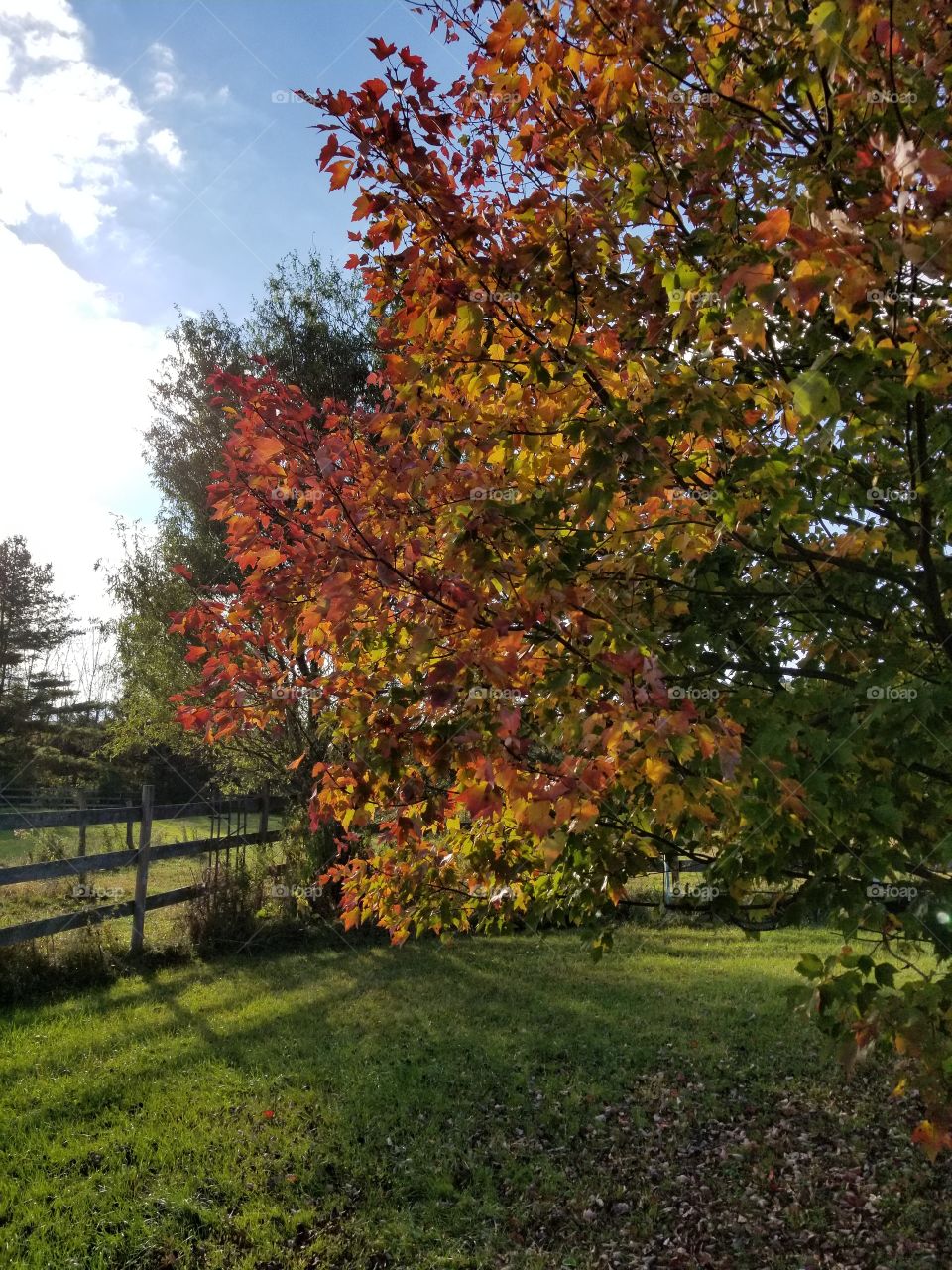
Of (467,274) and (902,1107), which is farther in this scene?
(902,1107)

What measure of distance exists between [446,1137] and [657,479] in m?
4.80

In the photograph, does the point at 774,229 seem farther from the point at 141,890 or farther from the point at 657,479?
the point at 141,890

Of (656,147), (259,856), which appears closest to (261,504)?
(656,147)

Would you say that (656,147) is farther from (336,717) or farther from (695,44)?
(336,717)

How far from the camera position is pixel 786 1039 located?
7.41 m

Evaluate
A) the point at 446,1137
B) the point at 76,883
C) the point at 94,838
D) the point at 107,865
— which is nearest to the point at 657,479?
the point at 446,1137

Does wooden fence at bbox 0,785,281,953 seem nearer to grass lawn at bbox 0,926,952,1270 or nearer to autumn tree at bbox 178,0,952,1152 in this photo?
grass lawn at bbox 0,926,952,1270

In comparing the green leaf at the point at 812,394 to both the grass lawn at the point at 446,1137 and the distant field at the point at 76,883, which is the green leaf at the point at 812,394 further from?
the distant field at the point at 76,883

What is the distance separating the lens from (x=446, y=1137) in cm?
541

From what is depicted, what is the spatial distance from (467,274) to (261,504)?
4.04 feet

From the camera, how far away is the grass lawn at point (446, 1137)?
14.2 ft

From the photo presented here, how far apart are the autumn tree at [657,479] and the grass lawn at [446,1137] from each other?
234 centimetres

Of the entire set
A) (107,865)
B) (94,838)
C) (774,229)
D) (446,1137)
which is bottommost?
(94,838)

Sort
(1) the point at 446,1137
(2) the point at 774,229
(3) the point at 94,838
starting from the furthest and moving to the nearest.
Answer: (3) the point at 94,838 → (1) the point at 446,1137 → (2) the point at 774,229
